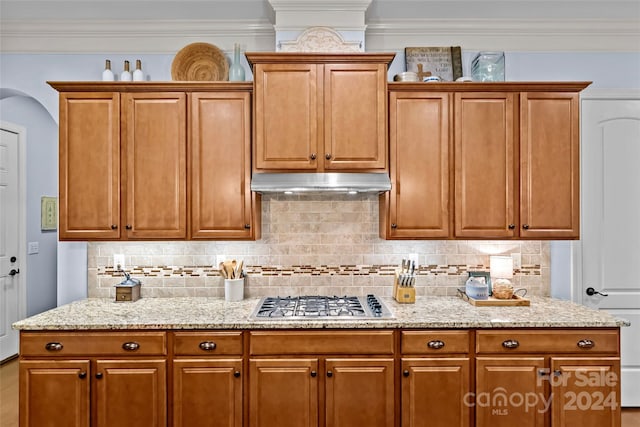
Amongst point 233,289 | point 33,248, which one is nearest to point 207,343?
point 233,289

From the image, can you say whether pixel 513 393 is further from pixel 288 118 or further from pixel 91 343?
pixel 91 343

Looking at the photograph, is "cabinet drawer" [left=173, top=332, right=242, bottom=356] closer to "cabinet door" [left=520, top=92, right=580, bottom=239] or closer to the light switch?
"cabinet door" [left=520, top=92, right=580, bottom=239]

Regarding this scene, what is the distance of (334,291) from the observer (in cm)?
288

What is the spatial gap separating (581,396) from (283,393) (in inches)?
66.6

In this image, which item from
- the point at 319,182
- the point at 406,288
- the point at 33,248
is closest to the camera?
the point at 319,182

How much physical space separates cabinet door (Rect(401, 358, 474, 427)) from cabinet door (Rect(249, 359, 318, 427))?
52 cm

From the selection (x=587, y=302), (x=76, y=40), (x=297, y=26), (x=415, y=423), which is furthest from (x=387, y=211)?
(x=76, y=40)

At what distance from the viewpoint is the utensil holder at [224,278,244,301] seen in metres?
2.69

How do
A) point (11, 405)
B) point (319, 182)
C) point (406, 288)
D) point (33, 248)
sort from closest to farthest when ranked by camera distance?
point (319, 182) → point (406, 288) → point (11, 405) → point (33, 248)

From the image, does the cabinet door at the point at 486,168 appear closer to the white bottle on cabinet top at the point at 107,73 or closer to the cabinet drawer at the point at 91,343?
the cabinet drawer at the point at 91,343

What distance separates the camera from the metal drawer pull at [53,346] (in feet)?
7.16

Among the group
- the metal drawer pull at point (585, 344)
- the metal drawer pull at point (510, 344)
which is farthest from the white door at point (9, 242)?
the metal drawer pull at point (585, 344)

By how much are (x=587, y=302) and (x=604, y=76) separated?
1.74 metres

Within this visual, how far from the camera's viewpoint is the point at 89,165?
2.53 metres
